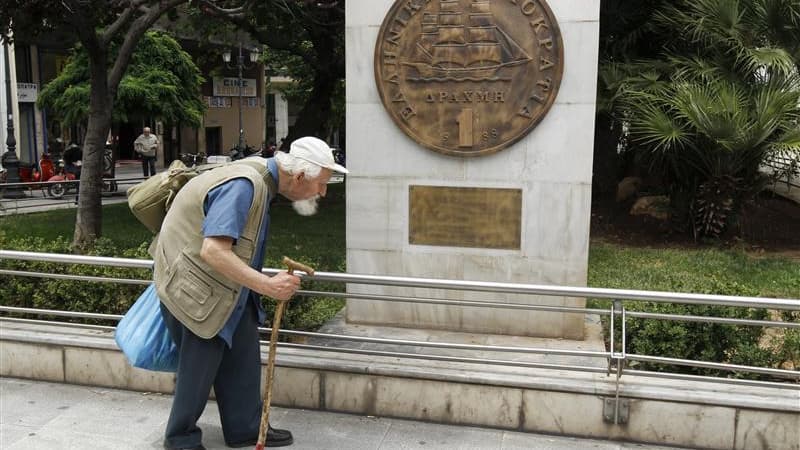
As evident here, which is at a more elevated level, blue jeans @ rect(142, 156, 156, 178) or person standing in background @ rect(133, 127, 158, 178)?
person standing in background @ rect(133, 127, 158, 178)

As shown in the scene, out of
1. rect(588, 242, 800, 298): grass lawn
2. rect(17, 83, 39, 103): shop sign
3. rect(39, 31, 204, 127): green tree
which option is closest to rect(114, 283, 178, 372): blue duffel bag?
rect(588, 242, 800, 298): grass lawn

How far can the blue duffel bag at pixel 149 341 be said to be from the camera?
4.36 m

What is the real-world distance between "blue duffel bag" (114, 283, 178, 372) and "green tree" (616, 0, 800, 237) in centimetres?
Result: 808

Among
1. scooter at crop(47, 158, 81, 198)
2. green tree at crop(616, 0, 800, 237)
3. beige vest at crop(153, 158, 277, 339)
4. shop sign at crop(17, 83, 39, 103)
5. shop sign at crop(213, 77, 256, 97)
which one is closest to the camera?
beige vest at crop(153, 158, 277, 339)

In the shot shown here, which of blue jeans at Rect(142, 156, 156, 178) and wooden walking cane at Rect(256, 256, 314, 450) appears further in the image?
blue jeans at Rect(142, 156, 156, 178)

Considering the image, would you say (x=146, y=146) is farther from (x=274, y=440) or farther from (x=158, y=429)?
(x=274, y=440)

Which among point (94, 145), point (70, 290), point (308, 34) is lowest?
point (70, 290)

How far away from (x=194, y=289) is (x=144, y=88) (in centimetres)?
1935

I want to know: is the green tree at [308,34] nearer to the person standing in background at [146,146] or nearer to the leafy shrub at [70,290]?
the person standing in background at [146,146]

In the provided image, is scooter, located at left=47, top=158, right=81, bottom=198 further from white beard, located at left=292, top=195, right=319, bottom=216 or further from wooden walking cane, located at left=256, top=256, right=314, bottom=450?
wooden walking cane, located at left=256, top=256, right=314, bottom=450

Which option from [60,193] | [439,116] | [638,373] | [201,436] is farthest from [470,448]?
[60,193]

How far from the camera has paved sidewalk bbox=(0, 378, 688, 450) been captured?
15.5 feet

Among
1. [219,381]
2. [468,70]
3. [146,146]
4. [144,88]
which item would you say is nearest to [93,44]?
[468,70]

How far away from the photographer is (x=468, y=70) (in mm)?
6223
